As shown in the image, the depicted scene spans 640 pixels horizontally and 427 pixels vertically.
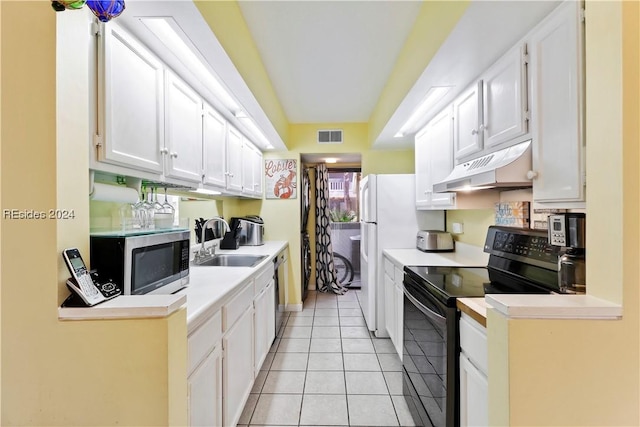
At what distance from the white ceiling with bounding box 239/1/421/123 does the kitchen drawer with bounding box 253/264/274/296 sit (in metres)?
1.76

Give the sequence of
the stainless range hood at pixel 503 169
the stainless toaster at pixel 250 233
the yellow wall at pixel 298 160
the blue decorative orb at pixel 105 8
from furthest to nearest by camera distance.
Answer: the yellow wall at pixel 298 160, the stainless toaster at pixel 250 233, the stainless range hood at pixel 503 169, the blue decorative orb at pixel 105 8

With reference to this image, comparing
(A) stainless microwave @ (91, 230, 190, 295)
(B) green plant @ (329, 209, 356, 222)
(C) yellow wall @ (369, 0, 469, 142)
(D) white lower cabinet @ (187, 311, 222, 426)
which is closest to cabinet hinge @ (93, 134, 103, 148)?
(A) stainless microwave @ (91, 230, 190, 295)

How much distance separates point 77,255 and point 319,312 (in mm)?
3152

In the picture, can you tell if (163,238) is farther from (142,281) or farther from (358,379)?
(358,379)

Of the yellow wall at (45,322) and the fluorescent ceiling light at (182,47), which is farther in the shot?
the fluorescent ceiling light at (182,47)

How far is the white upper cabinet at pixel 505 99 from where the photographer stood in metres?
1.39

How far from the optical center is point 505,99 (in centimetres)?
152

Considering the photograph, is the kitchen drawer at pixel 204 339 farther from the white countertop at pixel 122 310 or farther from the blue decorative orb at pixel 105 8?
the blue decorative orb at pixel 105 8

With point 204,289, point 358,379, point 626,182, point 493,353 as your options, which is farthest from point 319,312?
point 626,182

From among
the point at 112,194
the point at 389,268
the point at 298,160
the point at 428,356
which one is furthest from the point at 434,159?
the point at 112,194

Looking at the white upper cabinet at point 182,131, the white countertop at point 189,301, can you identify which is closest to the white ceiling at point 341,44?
the white upper cabinet at point 182,131

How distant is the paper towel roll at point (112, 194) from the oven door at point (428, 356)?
5.38 feet

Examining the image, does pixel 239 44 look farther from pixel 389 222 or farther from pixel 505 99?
pixel 389 222

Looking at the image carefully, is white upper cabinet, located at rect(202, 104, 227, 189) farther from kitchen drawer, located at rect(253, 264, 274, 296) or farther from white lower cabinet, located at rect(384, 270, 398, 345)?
white lower cabinet, located at rect(384, 270, 398, 345)
